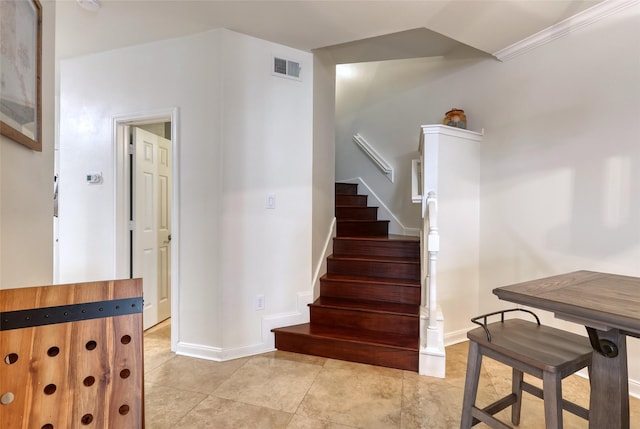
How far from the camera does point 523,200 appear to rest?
246 centimetres

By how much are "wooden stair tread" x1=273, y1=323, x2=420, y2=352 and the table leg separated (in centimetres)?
119

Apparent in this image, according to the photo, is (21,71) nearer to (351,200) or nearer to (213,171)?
(213,171)

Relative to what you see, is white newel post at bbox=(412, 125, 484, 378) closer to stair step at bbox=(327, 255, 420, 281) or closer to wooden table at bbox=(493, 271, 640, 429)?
stair step at bbox=(327, 255, 420, 281)

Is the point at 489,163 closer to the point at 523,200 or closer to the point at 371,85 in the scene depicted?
the point at 523,200

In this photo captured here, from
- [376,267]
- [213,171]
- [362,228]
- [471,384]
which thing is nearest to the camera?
[471,384]

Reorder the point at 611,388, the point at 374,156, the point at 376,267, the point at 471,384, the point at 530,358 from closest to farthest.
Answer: the point at 611,388
the point at 530,358
the point at 471,384
the point at 376,267
the point at 374,156

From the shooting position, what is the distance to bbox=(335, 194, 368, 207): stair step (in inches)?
157

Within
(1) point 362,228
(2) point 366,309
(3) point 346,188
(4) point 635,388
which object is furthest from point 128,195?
(4) point 635,388

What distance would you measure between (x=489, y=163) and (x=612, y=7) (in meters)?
1.21

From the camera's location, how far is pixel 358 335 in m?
2.39

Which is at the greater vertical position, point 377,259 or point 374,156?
point 374,156

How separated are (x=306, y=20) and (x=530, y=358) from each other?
7.76 feet

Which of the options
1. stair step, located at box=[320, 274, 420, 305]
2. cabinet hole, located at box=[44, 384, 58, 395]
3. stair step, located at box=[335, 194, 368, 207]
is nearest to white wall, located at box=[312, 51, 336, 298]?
stair step, located at box=[320, 274, 420, 305]

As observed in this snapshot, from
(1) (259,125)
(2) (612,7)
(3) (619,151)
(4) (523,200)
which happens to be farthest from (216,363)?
(2) (612,7)
